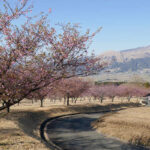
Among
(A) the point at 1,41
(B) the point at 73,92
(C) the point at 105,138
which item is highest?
(A) the point at 1,41

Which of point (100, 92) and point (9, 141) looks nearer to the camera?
point (9, 141)

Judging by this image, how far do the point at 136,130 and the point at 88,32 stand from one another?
1681cm

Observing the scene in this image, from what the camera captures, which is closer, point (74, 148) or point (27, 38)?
point (27, 38)

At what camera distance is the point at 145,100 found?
87.2 meters

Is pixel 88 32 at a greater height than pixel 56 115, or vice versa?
pixel 88 32


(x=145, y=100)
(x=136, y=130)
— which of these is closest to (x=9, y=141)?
(x=136, y=130)

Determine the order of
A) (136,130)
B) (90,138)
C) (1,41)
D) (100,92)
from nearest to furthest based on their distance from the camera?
(1,41) → (90,138) → (136,130) → (100,92)

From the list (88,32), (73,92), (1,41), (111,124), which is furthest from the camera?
(73,92)

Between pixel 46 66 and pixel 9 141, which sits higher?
pixel 46 66

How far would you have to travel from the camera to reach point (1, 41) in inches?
497

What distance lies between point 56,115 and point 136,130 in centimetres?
2218

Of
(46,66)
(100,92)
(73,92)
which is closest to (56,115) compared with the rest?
(73,92)

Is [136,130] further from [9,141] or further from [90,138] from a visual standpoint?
[9,141]

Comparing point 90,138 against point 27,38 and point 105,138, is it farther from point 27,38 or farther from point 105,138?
point 27,38
